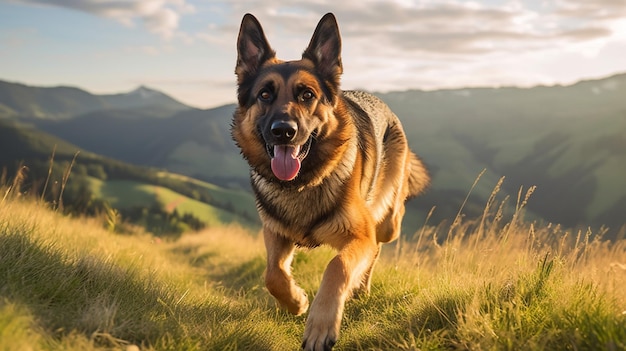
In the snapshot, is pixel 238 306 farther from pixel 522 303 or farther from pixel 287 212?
pixel 522 303

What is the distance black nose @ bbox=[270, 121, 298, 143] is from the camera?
477 centimetres

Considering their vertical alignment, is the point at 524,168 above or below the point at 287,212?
below

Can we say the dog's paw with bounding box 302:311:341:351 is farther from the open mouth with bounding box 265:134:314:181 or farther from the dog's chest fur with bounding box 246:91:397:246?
the open mouth with bounding box 265:134:314:181

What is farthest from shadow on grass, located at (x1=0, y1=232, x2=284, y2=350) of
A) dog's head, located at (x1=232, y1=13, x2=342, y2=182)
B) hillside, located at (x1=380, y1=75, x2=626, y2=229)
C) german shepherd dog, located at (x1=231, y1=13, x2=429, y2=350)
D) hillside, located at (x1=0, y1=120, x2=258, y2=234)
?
hillside, located at (x1=380, y1=75, x2=626, y2=229)

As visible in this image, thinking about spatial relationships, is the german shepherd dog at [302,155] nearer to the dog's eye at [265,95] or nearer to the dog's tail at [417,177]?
the dog's eye at [265,95]

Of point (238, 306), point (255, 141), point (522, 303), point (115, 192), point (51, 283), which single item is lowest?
point (115, 192)

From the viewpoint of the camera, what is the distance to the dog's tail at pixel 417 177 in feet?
25.9

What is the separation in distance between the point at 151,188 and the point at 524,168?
10990 cm

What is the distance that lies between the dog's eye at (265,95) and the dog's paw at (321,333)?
215cm

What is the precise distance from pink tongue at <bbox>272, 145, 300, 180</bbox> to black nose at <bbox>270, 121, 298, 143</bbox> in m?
0.24

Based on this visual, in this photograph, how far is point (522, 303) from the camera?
4.22m

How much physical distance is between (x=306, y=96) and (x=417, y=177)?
3.33 m

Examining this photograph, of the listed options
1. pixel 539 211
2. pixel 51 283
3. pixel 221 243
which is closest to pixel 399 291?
pixel 51 283

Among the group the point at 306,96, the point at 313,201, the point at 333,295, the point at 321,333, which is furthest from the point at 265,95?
the point at 321,333
